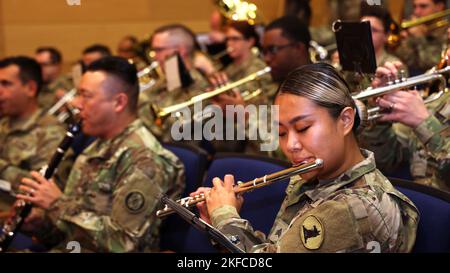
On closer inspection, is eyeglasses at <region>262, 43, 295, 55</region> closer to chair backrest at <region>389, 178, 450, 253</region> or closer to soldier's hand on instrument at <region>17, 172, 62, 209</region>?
soldier's hand on instrument at <region>17, 172, 62, 209</region>

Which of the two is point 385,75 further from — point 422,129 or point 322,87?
point 322,87

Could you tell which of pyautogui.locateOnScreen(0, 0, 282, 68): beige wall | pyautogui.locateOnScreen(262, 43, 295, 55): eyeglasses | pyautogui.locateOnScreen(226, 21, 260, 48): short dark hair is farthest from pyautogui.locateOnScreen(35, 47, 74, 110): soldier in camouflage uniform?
pyautogui.locateOnScreen(262, 43, 295, 55): eyeglasses

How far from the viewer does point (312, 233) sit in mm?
1686

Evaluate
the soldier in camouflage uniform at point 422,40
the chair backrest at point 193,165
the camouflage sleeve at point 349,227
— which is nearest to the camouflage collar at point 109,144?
the chair backrest at point 193,165

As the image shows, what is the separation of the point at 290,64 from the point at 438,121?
1252 mm

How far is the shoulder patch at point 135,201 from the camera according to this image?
104 inches

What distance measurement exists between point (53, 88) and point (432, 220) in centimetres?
498

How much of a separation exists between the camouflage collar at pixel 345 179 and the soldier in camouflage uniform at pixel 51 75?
4568 mm

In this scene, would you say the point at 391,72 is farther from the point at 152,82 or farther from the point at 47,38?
the point at 47,38

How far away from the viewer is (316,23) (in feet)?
23.3

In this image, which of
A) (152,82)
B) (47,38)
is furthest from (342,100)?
(47,38)

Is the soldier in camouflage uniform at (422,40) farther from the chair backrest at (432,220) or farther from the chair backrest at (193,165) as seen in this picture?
the chair backrest at (432,220)

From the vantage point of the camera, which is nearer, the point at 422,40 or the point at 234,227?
the point at 234,227

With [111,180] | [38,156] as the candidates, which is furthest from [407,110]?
[38,156]
